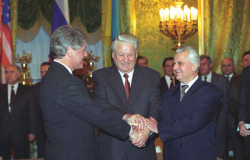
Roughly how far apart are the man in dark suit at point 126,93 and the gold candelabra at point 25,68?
452 centimetres

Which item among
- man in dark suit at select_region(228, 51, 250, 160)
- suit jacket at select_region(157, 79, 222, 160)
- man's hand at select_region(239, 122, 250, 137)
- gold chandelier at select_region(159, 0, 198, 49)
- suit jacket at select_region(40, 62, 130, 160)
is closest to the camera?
suit jacket at select_region(40, 62, 130, 160)

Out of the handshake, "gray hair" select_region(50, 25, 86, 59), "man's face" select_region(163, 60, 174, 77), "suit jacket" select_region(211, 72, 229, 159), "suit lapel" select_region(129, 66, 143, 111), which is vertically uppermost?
"gray hair" select_region(50, 25, 86, 59)

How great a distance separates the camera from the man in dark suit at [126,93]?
10.0 feet

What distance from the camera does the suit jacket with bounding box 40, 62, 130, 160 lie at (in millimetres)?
2461

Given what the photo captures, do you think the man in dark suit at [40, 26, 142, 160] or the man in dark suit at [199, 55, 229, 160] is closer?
the man in dark suit at [40, 26, 142, 160]

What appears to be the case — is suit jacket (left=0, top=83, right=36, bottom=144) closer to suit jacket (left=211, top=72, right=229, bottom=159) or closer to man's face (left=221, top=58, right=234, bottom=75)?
suit jacket (left=211, top=72, right=229, bottom=159)

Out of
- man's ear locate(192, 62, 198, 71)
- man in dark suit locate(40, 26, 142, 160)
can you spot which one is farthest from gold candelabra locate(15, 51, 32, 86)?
man's ear locate(192, 62, 198, 71)

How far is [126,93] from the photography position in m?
3.20

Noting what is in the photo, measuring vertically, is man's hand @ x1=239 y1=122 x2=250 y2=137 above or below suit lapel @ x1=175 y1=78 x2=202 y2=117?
below

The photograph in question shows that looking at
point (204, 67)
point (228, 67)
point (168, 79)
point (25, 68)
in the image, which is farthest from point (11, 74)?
point (228, 67)

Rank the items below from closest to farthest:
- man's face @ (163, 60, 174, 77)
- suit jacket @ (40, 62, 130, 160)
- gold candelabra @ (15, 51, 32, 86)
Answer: suit jacket @ (40, 62, 130, 160), man's face @ (163, 60, 174, 77), gold candelabra @ (15, 51, 32, 86)

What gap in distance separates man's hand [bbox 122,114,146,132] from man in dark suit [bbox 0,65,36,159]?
3.42 m

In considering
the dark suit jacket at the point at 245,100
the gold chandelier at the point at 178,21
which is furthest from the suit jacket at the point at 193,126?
the gold chandelier at the point at 178,21

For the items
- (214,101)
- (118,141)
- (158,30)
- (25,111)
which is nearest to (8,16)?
(25,111)
